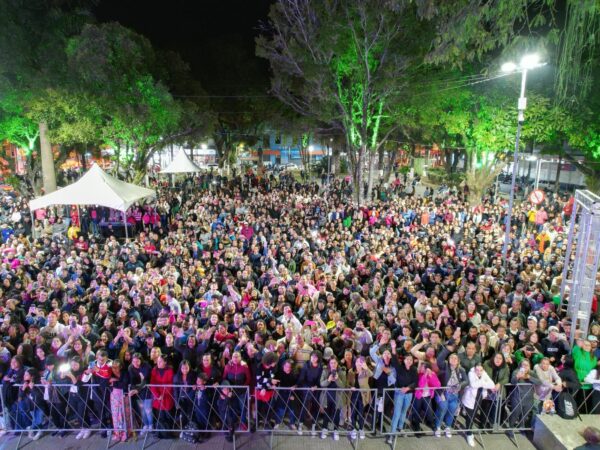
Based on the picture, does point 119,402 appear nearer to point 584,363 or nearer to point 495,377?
point 495,377

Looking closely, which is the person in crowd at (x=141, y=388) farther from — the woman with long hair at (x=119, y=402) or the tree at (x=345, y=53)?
the tree at (x=345, y=53)

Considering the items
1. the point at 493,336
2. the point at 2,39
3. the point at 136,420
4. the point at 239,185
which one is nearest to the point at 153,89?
the point at 2,39

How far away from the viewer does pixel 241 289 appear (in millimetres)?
10164

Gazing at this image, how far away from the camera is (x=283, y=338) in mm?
7648

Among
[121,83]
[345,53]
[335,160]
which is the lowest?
[335,160]

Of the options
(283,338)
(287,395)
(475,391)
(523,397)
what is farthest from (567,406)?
(283,338)

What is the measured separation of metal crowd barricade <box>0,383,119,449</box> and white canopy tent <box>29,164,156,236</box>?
8425 millimetres

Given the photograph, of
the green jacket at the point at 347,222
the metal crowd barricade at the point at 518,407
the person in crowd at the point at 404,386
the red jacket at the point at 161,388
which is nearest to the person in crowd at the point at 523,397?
the metal crowd barricade at the point at 518,407

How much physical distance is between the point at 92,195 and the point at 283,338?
996cm

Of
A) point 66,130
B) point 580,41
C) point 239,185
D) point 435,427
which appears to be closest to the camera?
point 580,41

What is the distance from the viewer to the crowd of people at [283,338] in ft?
21.2

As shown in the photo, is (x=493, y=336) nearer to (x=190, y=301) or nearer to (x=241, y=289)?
(x=241, y=289)

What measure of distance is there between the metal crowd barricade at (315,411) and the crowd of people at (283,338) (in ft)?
0.11

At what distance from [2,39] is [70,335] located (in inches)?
722
